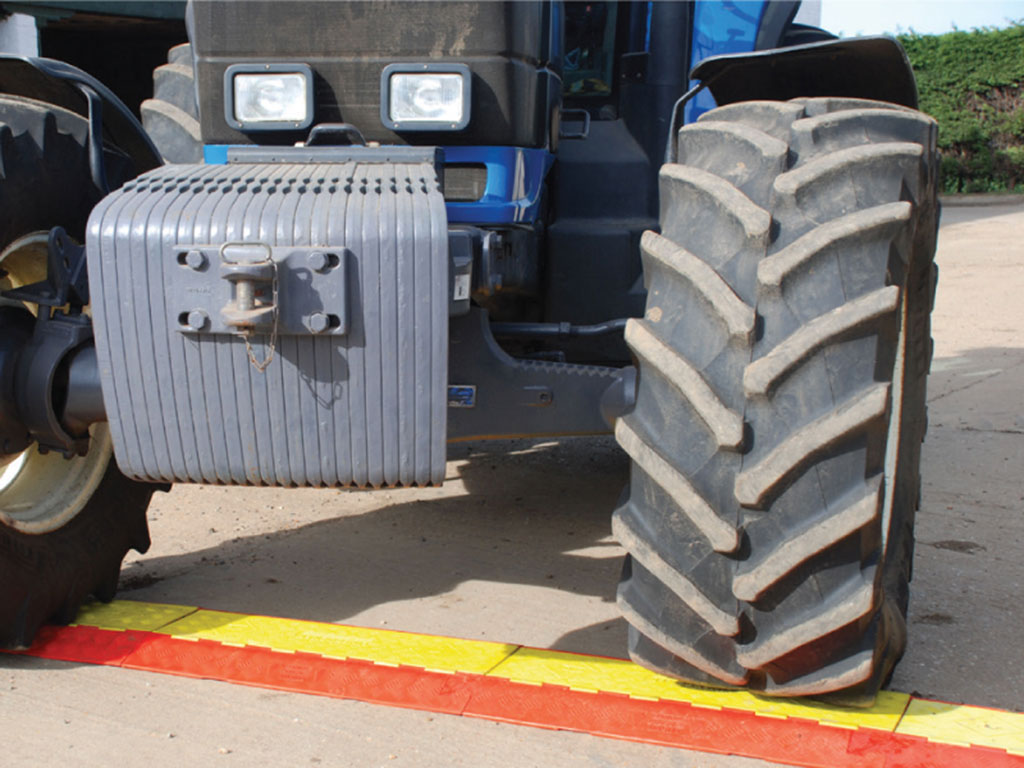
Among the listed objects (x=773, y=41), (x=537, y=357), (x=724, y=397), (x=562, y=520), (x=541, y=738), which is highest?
(x=773, y=41)

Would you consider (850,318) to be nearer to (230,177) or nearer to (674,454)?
(674,454)

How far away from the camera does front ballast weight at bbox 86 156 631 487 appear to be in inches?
81.5

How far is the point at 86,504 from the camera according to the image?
2.90 m

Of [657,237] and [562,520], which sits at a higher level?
[657,237]

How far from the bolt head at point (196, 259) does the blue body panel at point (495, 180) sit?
0.72 m

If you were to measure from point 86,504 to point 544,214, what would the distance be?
1517 millimetres

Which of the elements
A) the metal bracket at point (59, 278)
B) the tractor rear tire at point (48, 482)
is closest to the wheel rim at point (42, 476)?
the tractor rear tire at point (48, 482)

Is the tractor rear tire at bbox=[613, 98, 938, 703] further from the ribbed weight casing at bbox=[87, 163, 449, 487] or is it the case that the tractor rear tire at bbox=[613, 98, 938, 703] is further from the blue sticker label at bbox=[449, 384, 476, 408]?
the blue sticker label at bbox=[449, 384, 476, 408]

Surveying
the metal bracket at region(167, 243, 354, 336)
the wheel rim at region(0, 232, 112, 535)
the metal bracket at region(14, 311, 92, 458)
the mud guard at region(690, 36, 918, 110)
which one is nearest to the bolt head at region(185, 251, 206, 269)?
the metal bracket at region(167, 243, 354, 336)

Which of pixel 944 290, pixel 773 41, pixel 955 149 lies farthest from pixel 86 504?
pixel 955 149

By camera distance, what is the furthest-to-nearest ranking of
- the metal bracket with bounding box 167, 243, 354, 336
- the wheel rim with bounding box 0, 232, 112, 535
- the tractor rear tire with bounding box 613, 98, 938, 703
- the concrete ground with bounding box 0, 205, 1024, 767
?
1. the wheel rim with bounding box 0, 232, 112, 535
2. the concrete ground with bounding box 0, 205, 1024, 767
3. the metal bracket with bounding box 167, 243, 354, 336
4. the tractor rear tire with bounding box 613, 98, 938, 703

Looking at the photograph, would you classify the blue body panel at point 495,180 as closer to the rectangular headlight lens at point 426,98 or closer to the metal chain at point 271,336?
the rectangular headlight lens at point 426,98

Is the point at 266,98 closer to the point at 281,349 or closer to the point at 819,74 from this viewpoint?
the point at 281,349

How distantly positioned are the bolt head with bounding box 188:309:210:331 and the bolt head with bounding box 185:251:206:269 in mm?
87
